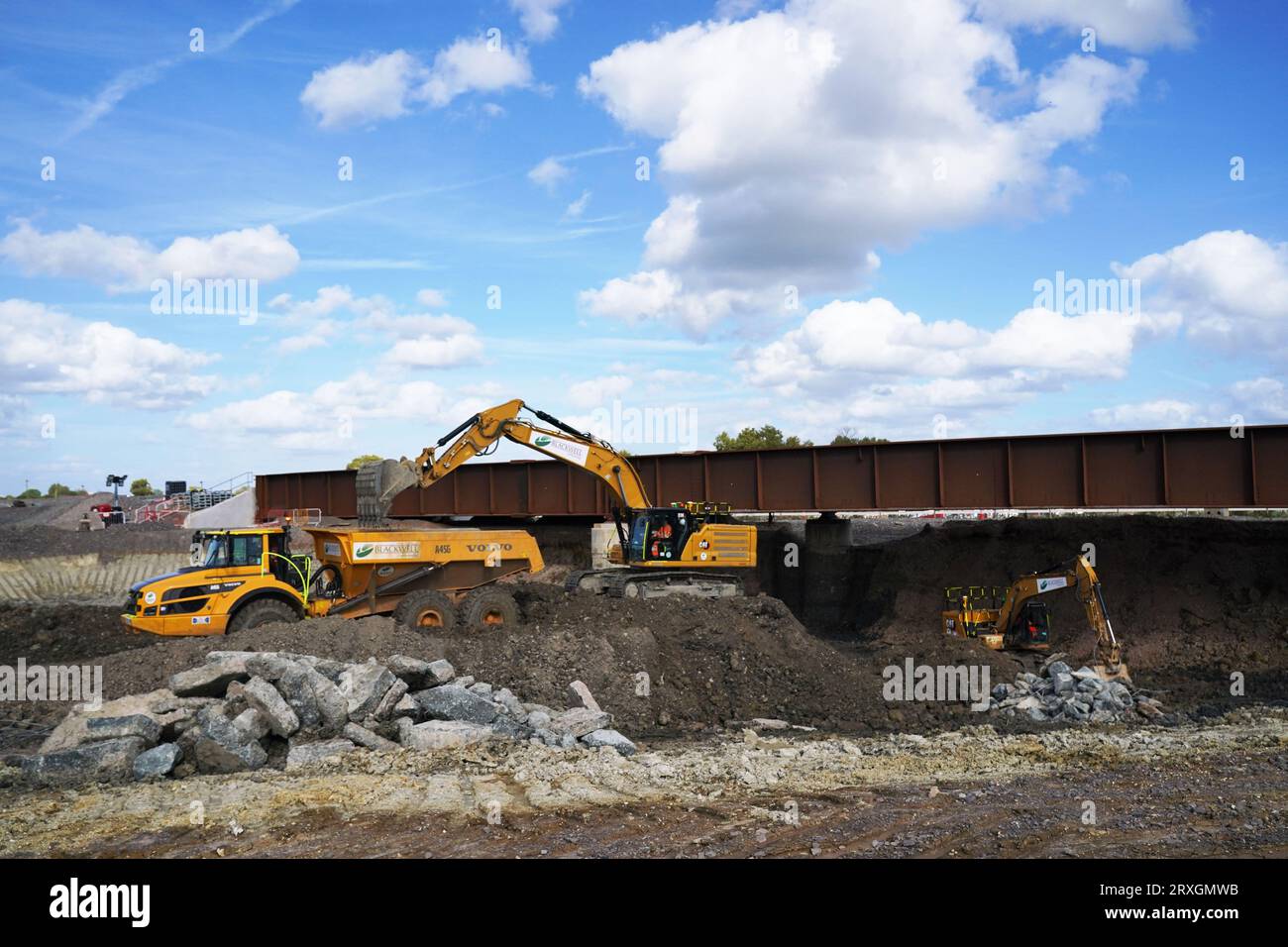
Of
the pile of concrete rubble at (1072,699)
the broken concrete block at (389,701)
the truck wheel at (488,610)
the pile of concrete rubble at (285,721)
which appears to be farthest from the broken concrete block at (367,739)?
the pile of concrete rubble at (1072,699)

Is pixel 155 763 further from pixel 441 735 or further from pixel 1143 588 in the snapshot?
pixel 1143 588

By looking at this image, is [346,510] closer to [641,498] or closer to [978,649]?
[641,498]

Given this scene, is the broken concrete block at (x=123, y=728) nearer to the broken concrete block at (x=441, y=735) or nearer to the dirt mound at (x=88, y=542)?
the broken concrete block at (x=441, y=735)

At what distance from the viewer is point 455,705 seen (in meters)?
11.3

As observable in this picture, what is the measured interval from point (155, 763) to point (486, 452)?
9932 millimetres

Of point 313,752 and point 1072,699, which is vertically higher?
point 313,752

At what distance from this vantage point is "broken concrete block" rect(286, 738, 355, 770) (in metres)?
9.64

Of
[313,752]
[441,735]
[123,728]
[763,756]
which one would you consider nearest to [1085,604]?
[763,756]

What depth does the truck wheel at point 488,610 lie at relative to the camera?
1672 cm

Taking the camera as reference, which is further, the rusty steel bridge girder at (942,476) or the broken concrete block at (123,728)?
the rusty steel bridge girder at (942,476)

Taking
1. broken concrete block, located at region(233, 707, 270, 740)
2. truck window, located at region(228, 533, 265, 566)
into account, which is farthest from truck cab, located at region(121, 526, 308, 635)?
broken concrete block, located at region(233, 707, 270, 740)

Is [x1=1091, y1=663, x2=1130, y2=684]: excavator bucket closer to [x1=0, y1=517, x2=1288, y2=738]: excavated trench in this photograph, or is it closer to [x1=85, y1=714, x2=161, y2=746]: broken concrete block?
[x1=0, y1=517, x2=1288, y2=738]: excavated trench

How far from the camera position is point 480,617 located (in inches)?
663
